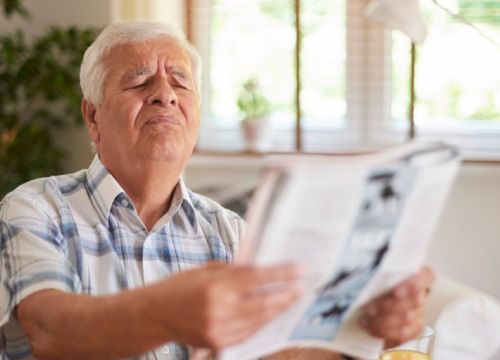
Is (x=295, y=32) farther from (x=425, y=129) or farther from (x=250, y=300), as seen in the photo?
(x=250, y=300)

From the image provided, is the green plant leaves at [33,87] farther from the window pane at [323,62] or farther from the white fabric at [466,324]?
the white fabric at [466,324]

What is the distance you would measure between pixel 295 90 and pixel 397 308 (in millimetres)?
2217

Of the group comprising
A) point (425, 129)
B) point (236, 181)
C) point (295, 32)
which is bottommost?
point (236, 181)

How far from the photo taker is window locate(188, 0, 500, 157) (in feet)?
9.86

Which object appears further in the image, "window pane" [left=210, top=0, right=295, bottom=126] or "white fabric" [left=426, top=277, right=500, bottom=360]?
"window pane" [left=210, top=0, right=295, bottom=126]

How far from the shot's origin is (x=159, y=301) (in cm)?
83

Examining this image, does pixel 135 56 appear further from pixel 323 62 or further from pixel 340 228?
pixel 323 62

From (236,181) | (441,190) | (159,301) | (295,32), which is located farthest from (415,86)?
(159,301)

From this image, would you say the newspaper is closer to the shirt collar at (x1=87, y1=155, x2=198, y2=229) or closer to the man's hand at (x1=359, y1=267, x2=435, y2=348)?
the man's hand at (x1=359, y1=267, x2=435, y2=348)

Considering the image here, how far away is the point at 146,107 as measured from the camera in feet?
5.08

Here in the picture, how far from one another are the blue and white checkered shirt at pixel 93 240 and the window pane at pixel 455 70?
1.71m

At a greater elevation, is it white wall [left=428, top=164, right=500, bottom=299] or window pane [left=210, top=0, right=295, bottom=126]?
window pane [left=210, top=0, right=295, bottom=126]

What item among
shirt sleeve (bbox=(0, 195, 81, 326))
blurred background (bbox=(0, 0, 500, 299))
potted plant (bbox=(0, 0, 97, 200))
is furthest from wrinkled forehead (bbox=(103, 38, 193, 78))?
potted plant (bbox=(0, 0, 97, 200))

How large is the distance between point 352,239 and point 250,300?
16 cm
